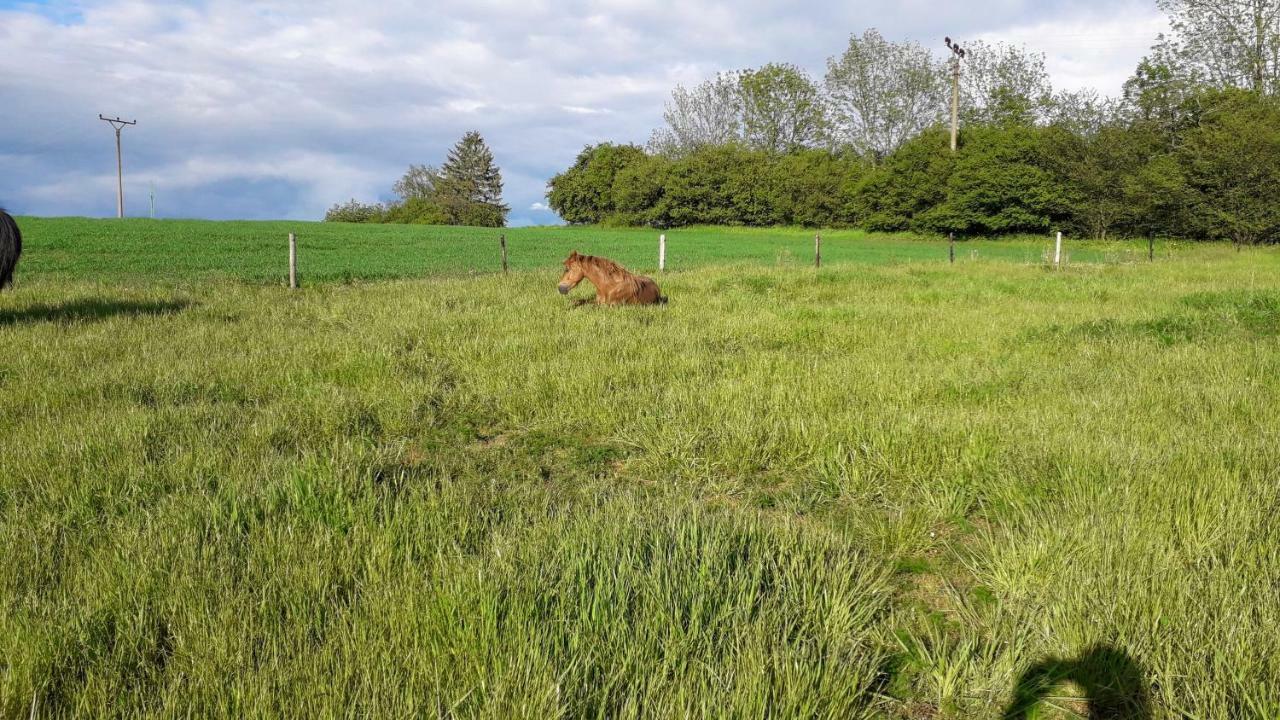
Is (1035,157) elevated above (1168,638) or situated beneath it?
elevated above

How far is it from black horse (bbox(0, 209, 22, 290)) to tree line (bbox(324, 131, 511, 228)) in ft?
268

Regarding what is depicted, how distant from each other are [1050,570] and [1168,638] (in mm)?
471

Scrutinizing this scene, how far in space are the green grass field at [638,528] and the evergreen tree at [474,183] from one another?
86.2 meters

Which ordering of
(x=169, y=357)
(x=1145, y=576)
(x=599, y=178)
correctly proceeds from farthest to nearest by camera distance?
(x=599, y=178) < (x=169, y=357) < (x=1145, y=576)

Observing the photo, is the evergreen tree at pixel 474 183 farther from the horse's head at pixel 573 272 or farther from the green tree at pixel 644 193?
the horse's head at pixel 573 272

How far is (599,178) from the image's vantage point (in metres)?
72.9

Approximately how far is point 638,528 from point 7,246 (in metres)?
10.2

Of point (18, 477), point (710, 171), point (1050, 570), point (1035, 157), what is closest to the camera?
point (1050, 570)

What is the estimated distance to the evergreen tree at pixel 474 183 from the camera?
89562 millimetres

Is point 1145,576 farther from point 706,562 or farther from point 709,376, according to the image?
point 709,376

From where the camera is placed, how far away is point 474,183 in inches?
3684

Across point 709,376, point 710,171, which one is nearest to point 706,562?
point 709,376

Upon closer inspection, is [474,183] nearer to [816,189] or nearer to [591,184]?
[591,184]

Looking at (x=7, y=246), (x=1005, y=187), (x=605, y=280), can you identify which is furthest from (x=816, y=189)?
(x=7, y=246)
